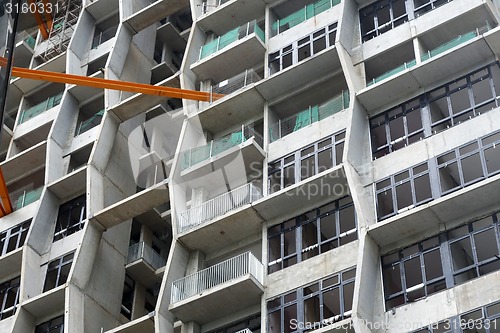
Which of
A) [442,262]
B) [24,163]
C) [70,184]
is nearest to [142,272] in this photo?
[70,184]

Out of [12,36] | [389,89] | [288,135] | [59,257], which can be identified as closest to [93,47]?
[59,257]

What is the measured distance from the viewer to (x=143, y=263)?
139 feet

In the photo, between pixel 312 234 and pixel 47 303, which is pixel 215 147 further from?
pixel 47 303

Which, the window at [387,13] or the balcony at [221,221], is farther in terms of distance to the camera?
the window at [387,13]

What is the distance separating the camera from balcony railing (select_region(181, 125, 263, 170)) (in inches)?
1558

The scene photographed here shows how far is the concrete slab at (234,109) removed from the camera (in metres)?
40.8

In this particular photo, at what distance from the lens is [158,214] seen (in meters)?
44.8

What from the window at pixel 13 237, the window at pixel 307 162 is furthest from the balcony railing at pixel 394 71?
the window at pixel 13 237

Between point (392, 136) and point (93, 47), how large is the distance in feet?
74.8

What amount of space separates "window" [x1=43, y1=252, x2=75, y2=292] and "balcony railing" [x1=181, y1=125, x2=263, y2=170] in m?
7.41

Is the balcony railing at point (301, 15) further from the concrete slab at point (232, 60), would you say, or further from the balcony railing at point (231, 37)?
the concrete slab at point (232, 60)

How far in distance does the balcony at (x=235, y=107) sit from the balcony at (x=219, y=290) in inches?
319

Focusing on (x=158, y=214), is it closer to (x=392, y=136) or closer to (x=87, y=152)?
(x=87, y=152)

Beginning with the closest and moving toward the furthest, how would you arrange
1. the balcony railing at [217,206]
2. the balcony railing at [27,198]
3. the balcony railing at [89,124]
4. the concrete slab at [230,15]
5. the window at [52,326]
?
the balcony railing at [217,206] → the window at [52,326] → the concrete slab at [230,15] → the balcony railing at [27,198] → the balcony railing at [89,124]
